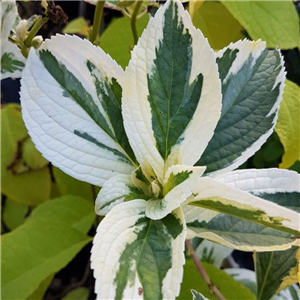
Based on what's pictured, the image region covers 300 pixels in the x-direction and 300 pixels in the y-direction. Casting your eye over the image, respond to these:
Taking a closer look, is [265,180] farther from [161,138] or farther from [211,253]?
[211,253]

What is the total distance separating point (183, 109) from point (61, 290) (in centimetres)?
55

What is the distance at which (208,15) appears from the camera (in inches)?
24.7

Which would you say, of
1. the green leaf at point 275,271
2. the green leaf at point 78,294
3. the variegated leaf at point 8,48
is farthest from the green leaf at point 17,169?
the green leaf at point 275,271

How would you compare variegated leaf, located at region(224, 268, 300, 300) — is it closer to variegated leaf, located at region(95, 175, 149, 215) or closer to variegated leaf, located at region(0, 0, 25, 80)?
variegated leaf, located at region(95, 175, 149, 215)

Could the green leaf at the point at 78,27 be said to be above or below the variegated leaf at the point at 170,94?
below

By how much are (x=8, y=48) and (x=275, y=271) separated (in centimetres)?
38

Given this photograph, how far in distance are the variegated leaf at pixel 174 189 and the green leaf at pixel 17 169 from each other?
0.41m

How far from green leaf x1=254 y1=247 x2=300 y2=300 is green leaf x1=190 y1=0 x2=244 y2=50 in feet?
1.11

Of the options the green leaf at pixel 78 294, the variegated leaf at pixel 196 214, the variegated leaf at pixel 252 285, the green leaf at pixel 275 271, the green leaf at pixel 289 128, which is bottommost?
the green leaf at pixel 78 294

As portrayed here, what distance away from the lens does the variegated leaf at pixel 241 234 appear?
303mm

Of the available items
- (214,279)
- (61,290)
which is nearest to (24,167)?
(61,290)

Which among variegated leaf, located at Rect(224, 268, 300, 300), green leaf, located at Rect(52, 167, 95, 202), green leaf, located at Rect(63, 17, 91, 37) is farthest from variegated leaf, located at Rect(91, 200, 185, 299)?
green leaf, located at Rect(63, 17, 91, 37)

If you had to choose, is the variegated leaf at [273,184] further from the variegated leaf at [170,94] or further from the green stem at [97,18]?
the green stem at [97,18]

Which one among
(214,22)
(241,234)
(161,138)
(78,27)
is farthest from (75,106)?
(78,27)
